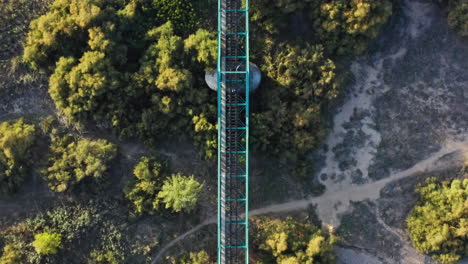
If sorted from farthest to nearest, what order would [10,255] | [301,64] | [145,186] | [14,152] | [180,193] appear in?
[301,64] < [145,186] < [10,255] < [14,152] < [180,193]

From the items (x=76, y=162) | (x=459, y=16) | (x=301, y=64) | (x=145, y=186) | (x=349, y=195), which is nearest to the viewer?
(x=76, y=162)

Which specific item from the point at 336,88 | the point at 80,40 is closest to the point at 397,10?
the point at 336,88

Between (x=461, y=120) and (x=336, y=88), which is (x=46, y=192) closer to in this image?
(x=336, y=88)

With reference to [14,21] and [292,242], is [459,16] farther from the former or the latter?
[14,21]

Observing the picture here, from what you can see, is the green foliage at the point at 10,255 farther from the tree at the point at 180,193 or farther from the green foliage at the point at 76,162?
the tree at the point at 180,193

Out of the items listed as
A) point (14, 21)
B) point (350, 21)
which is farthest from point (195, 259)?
point (14, 21)

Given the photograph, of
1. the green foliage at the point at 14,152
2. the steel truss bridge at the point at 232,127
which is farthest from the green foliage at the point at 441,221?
the green foliage at the point at 14,152

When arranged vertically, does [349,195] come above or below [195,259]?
above
